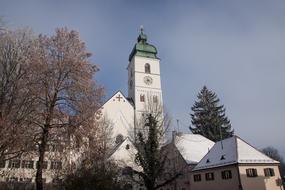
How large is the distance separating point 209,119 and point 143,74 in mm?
17728

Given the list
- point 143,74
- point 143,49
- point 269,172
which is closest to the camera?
point 269,172

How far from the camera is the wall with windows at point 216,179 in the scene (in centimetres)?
2718

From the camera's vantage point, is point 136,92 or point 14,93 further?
point 136,92

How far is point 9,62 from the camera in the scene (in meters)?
15.6

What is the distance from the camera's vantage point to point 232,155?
28922 mm

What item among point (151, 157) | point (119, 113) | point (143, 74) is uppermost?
point (143, 74)

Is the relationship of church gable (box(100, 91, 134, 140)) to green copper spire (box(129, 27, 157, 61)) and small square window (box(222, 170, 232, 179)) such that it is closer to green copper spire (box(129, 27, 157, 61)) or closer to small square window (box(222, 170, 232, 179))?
green copper spire (box(129, 27, 157, 61))

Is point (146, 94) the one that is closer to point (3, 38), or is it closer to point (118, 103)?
point (118, 103)

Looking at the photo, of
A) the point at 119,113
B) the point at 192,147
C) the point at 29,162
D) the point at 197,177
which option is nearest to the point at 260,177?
the point at 197,177

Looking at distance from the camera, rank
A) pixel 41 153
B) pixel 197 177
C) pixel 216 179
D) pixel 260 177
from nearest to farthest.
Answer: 1. pixel 41 153
2. pixel 260 177
3. pixel 216 179
4. pixel 197 177

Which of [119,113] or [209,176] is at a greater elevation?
[119,113]

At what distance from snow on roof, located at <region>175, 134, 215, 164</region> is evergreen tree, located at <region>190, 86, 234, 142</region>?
50.0ft

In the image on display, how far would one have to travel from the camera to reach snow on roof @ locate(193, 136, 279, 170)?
2812 cm

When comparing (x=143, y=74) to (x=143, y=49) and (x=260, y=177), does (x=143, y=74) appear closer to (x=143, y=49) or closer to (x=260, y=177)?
(x=143, y=49)
